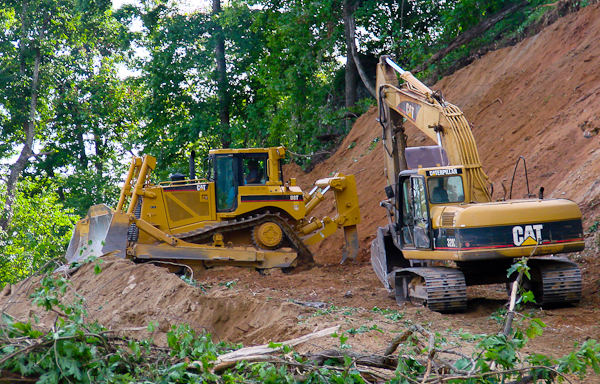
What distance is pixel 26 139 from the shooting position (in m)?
27.9

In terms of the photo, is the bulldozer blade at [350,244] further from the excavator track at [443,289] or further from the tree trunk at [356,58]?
the tree trunk at [356,58]

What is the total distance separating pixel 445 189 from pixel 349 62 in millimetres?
15419

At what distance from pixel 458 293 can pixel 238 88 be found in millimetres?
20220

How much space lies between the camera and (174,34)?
25.2 metres

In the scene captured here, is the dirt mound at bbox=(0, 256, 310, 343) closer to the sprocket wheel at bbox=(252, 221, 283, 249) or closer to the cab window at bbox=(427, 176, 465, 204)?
the sprocket wheel at bbox=(252, 221, 283, 249)

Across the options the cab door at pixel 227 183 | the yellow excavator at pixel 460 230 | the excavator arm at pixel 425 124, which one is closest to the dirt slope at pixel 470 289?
the yellow excavator at pixel 460 230

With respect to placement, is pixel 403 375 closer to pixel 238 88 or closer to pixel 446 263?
pixel 446 263

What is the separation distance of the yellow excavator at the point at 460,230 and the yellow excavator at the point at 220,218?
3.24m

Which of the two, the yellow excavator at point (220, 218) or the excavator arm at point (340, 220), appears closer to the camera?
the yellow excavator at point (220, 218)

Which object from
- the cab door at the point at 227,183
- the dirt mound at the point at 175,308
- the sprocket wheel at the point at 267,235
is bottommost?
the dirt mound at the point at 175,308

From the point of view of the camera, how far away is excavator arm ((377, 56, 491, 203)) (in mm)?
8984

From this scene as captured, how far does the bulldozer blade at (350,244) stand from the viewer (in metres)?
14.4

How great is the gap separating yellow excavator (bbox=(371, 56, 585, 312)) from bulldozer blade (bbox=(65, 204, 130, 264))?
518 cm

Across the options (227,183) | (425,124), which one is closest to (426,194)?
(425,124)
